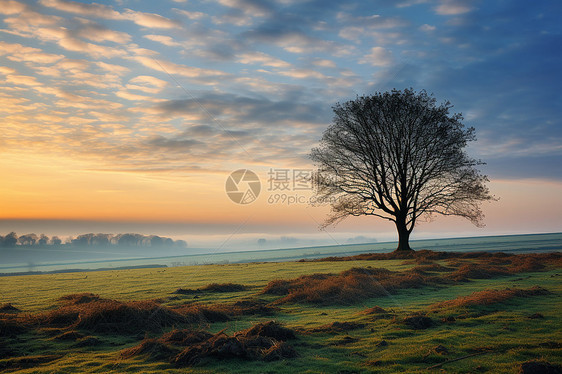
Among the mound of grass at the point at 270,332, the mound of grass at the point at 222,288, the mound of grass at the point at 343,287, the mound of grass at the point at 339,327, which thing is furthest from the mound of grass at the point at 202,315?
the mound of grass at the point at 222,288

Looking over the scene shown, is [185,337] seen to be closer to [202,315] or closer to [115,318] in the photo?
[202,315]

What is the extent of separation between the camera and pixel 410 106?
36250mm

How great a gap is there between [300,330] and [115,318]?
639 cm

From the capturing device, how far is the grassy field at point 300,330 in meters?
8.13

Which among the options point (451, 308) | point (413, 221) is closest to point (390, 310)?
point (451, 308)

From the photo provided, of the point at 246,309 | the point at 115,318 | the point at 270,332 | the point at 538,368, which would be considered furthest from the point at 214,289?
the point at 538,368

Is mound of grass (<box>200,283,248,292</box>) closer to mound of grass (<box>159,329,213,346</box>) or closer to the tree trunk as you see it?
mound of grass (<box>159,329,213,346</box>)

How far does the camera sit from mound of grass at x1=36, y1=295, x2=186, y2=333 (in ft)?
38.7

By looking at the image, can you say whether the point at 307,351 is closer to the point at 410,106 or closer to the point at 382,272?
the point at 382,272

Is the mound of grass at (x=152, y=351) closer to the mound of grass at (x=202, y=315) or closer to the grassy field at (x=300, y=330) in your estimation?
the grassy field at (x=300, y=330)

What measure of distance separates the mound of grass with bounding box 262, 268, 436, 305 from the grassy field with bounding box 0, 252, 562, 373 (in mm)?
64

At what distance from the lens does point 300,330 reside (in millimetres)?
11031

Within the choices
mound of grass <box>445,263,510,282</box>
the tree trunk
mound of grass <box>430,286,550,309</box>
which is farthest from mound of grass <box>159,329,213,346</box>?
the tree trunk

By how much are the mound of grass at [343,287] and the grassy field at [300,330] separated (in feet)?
0.21
